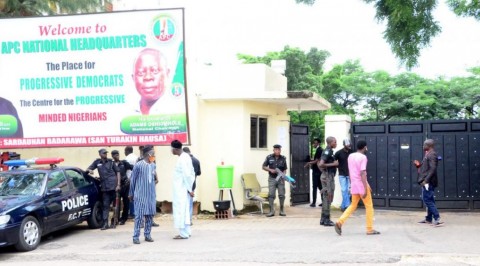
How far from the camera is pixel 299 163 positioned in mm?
15547

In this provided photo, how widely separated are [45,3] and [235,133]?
31.1 ft

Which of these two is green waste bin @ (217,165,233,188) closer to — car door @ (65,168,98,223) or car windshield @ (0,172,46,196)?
car door @ (65,168,98,223)

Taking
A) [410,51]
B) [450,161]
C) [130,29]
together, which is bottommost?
[450,161]

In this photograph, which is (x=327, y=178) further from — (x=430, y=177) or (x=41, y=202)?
(x=41, y=202)

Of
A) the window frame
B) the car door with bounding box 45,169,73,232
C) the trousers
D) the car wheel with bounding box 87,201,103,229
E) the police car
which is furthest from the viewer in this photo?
the window frame

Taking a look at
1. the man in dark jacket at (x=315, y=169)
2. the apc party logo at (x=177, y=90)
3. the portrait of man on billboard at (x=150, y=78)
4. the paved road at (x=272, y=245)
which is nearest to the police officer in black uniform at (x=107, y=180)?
the paved road at (x=272, y=245)

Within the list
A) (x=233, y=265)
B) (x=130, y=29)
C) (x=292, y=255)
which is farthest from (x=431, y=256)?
(x=130, y=29)

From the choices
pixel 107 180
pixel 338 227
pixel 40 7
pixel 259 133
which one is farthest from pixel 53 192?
pixel 40 7

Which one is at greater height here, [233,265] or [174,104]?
[174,104]

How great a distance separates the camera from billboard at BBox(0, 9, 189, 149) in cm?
1317

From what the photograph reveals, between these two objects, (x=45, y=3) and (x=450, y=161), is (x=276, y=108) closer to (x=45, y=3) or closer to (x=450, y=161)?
(x=450, y=161)

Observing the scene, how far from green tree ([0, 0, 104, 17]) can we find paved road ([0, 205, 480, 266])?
9602 millimetres

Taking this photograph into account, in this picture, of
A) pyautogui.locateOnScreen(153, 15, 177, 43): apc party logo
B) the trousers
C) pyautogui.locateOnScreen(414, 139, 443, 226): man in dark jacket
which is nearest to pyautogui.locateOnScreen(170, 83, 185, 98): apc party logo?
pyautogui.locateOnScreen(153, 15, 177, 43): apc party logo

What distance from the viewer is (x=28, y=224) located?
9.55 m
